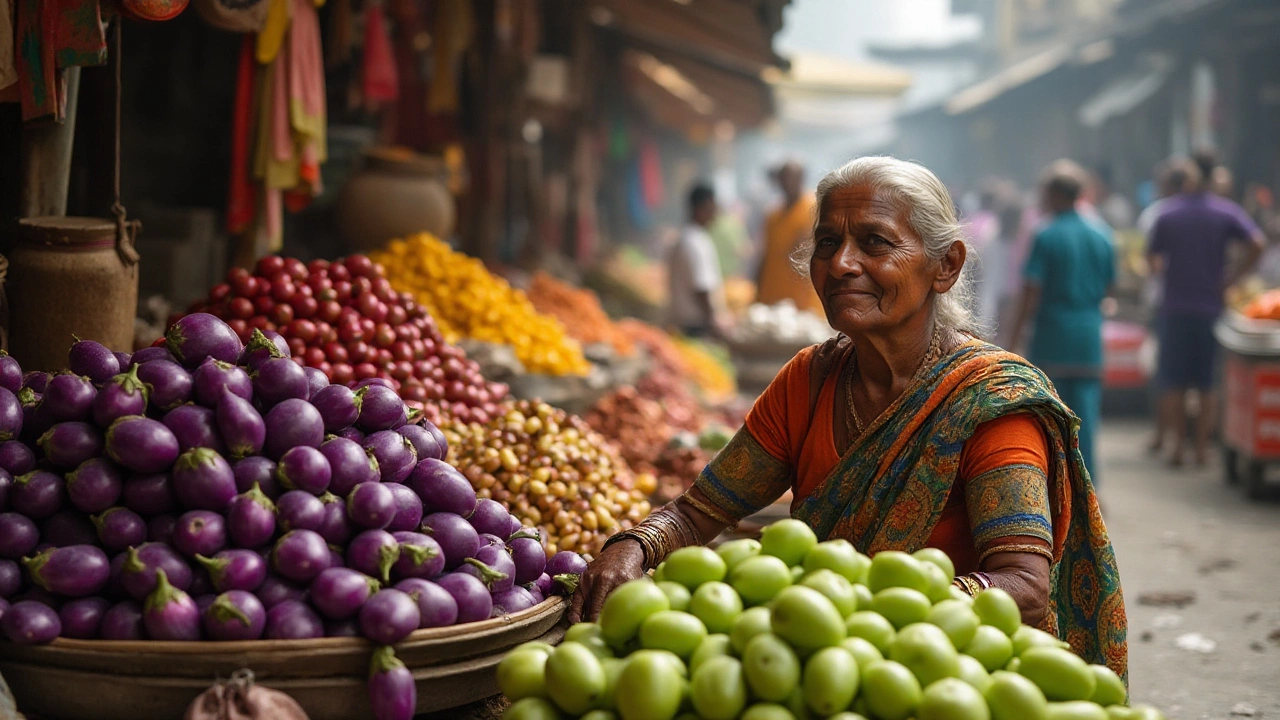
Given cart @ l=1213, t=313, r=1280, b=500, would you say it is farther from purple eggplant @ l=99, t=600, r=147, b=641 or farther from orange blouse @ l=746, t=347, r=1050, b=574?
purple eggplant @ l=99, t=600, r=147, b=641

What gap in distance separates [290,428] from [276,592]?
10.7 inches

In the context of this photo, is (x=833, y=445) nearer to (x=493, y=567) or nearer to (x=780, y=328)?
(x=493, y=567)

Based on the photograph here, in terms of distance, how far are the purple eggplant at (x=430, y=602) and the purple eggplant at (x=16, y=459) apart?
0.65 metres

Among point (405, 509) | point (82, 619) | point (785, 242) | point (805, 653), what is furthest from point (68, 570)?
point (785, 242)

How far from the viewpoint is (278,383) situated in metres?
2.00

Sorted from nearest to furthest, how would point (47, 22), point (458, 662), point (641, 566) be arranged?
1. point (458, 662)
2. point (641, 566)
3. point (47, 22)

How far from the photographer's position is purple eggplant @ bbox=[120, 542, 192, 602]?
1.75 metres

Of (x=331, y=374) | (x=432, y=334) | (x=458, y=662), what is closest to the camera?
(x=458, y=662)

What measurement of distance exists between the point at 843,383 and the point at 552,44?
781 centimetres

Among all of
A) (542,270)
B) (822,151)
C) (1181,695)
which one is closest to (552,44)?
(542,270)

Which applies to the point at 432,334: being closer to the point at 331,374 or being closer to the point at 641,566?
the point at 331,374

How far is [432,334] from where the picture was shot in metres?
3.69

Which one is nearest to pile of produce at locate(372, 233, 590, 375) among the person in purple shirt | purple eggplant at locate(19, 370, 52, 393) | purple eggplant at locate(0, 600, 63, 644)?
purple eggplant at locate(19, 370, 52, 393)

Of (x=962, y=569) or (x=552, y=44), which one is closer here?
(x=962, y=569)
